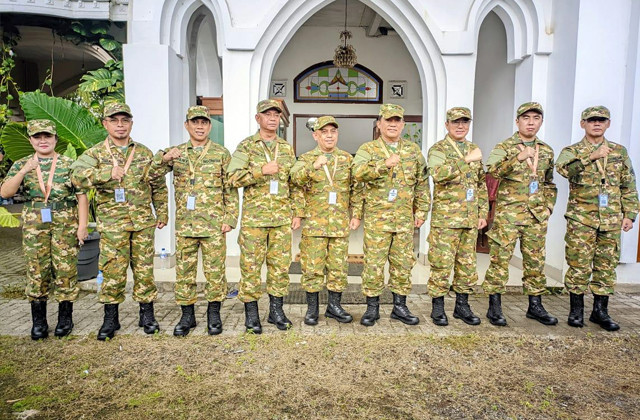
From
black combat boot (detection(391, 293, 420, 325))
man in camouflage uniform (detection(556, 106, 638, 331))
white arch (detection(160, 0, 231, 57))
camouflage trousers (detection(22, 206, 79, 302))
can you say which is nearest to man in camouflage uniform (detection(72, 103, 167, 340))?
camouflage trousers (detection(22, 206, 79, 302))

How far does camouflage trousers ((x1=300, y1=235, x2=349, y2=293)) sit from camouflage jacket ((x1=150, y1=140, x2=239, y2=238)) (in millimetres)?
767

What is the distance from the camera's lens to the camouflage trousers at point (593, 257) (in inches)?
160

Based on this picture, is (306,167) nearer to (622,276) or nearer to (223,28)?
(223,28)

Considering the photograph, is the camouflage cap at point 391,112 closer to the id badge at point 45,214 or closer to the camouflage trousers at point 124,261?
the camouflage trousers at point 124,261

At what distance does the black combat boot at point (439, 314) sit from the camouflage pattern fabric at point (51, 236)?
3487 millimetres

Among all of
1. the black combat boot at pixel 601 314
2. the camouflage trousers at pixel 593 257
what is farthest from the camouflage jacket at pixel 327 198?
the black combat boot at pixel 601 314

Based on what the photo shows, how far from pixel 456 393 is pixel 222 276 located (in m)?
2.19

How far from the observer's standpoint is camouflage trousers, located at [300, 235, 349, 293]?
397 centimetres

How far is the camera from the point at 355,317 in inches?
171

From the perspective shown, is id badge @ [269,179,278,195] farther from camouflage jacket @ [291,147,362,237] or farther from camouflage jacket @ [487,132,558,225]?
camouflage jacket @ [487,132,558,225]

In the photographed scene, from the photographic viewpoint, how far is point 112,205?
367 cm

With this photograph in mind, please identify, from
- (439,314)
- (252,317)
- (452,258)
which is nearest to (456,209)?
(452,258)

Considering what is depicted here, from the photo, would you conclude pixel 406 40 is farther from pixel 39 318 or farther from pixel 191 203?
pixel 39 318

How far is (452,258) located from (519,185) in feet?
3.19
